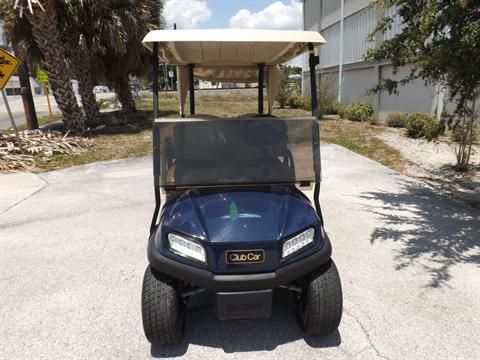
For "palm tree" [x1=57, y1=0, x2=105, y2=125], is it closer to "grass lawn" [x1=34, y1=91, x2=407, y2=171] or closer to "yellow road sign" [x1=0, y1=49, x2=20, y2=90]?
"grass lawn" [x1=34, y1=91, x2=407, y2=171]

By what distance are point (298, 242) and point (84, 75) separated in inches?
485

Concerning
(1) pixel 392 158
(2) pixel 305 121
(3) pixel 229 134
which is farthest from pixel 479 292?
(1) pixel 392 158

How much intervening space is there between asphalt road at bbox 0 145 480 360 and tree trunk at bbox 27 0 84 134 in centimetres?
583

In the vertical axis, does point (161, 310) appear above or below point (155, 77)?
below

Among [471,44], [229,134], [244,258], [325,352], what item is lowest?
[325,352]

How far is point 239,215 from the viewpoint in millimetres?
2168

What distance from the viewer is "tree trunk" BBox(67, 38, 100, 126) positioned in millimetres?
11234

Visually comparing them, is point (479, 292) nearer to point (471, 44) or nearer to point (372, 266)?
point (372, 266)

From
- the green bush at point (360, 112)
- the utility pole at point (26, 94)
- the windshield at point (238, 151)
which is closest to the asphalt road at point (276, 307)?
the windshield at point (238, 151)

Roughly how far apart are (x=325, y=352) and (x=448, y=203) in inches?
151

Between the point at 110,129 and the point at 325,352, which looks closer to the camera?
the point at 325,352

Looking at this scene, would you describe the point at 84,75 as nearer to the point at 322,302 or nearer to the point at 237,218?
the point at 237,218

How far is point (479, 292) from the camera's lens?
2910 mm

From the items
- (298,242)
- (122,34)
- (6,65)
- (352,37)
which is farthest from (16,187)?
(352,37)
